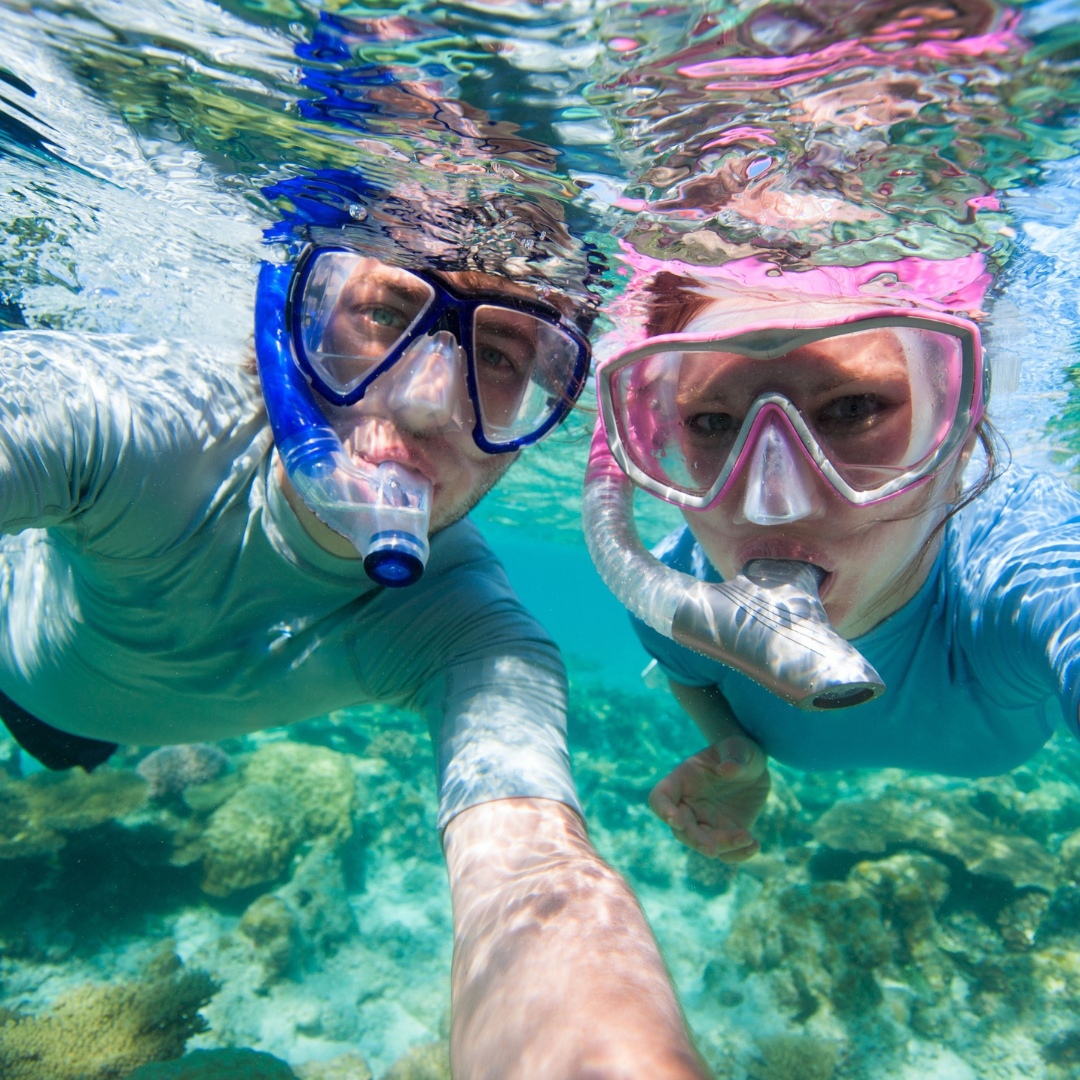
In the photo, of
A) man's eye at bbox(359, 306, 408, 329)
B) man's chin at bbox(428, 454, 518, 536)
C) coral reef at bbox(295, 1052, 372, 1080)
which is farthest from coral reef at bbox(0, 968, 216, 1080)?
man's eye at bbox(359, 306, 408, 329)

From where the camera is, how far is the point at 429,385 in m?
3.25

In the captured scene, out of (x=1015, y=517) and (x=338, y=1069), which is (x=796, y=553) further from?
(x=338, y=1069)

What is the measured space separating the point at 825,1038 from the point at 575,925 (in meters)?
7.28

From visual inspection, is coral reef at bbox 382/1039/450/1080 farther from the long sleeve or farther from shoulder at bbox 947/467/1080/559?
shoulder at bbox 947/467/1080/559

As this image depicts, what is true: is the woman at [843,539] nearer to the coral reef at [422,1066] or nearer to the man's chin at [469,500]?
the man's chin at [469,500]

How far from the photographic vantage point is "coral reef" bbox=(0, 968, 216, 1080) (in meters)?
5.45

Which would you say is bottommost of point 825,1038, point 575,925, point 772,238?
point 825,1038

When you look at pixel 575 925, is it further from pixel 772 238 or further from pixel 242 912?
pixel 242 912

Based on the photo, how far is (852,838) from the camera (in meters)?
9.02

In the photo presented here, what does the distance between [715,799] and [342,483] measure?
2.90 meters

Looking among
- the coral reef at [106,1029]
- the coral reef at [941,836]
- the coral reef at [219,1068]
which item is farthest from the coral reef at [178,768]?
the coral reef at [941,836]

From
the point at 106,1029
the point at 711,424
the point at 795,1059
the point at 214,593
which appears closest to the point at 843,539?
the point at 711,424

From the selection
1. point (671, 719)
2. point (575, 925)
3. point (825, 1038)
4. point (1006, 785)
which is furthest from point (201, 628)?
point (671, 719)

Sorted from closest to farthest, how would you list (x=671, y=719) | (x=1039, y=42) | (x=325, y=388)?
(x=1039, y=42)
(x=325, y=388)
(x=671, y=719)
